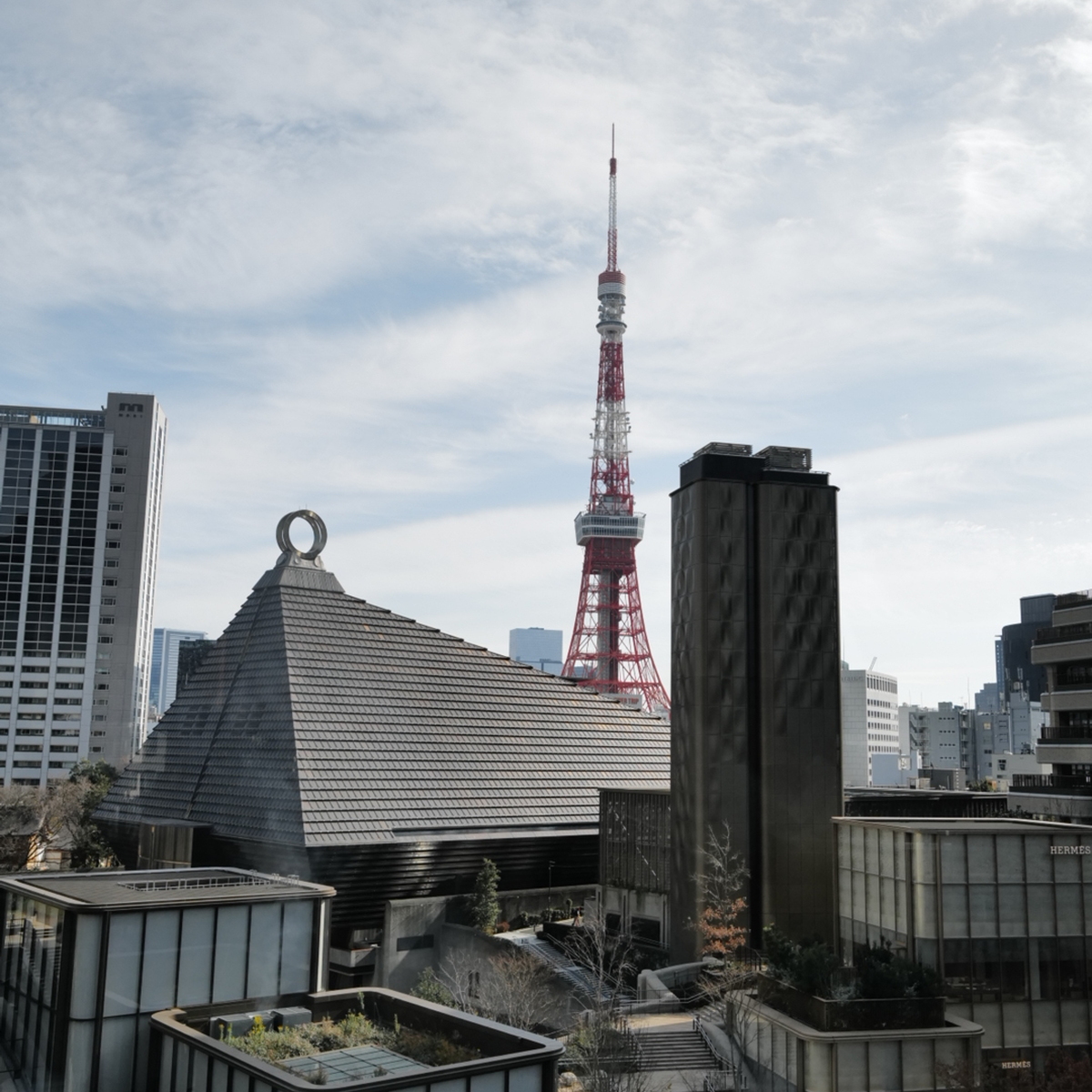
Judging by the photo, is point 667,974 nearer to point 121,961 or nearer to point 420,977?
point 420,977

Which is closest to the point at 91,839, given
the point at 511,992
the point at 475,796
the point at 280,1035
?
the point at 475,796

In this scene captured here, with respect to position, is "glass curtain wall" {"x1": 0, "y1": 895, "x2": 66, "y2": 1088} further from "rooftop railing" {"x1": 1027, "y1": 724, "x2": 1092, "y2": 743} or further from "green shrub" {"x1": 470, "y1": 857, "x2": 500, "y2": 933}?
"rooftop railing" {"x1": 1027, "y1": 724, "x2": 1092, "y2": 743}

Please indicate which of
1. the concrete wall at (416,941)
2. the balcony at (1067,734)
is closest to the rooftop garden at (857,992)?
the concrete wall at (416,941)

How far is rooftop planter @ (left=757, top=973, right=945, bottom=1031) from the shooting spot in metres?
35.2

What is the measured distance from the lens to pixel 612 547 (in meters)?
139

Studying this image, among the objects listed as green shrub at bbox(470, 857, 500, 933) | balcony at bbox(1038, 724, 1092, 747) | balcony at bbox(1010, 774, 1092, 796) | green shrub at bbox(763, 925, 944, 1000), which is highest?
balcony at bbox(1038, 724, 1092, 747)

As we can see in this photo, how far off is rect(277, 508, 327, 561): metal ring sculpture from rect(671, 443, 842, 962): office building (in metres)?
27.4

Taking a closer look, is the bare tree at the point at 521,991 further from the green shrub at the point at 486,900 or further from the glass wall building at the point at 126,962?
the glass wall building at the point at 126,962

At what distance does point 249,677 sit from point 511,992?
28901mm

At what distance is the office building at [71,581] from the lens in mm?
152000

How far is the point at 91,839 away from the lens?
251 feet

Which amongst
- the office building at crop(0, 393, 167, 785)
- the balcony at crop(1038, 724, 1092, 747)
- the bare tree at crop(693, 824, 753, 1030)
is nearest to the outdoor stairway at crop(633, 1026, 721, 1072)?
the bare tree at crop(693, 824, 753, 1030)

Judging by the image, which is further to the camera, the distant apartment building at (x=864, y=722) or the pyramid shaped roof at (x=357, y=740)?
the distant apartment building at (x=864, y=722)

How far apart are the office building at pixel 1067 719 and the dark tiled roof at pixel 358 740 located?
24.6 meters
